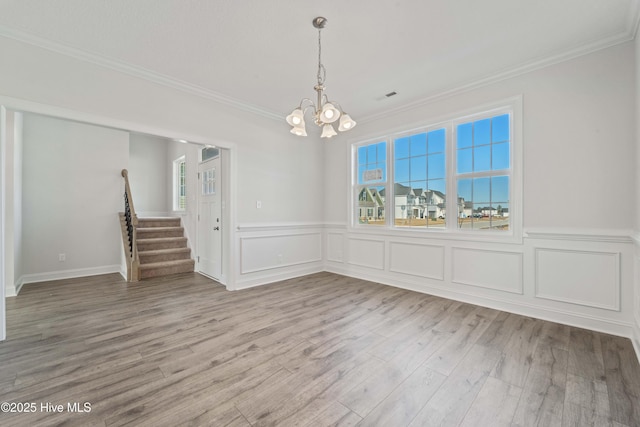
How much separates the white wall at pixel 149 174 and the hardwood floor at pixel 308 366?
4.29 meters

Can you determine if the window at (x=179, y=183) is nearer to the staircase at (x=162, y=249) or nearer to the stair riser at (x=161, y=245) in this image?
the staircase at (x=162, y=249)

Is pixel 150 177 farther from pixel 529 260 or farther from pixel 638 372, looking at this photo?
pixel 638 372

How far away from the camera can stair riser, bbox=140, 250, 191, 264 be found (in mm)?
5071

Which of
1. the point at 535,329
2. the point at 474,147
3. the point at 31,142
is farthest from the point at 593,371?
the point at 31,142

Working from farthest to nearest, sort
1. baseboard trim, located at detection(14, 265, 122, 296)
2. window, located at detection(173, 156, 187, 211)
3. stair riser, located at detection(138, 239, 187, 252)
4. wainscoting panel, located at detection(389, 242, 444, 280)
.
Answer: window, located at detection(173, 156, 187, 211)
stair riser, located at detection(138, 239, 187, 252)
baseboard trim, located at detection(14, 265, 122, 296)
wainscoting panel, located at detection(389, 242, 444, 280)

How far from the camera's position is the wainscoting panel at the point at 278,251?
13.8ft

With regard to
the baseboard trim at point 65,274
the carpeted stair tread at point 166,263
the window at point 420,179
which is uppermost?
the window at point 420,179

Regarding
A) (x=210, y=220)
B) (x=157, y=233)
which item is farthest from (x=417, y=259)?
(x=157, y=233)

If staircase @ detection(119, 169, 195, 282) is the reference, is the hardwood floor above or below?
below

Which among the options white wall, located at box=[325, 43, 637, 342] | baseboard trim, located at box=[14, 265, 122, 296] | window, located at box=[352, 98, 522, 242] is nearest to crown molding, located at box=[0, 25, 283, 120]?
window, located at box=[352, 98, 522, 242]

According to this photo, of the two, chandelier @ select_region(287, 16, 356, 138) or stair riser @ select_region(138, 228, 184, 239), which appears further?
stair riser @ select_region(138, 228, 184, 239)

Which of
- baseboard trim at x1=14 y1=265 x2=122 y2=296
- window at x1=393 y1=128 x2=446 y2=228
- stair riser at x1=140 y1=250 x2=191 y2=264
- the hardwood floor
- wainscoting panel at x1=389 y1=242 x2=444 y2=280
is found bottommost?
the hardwood floor

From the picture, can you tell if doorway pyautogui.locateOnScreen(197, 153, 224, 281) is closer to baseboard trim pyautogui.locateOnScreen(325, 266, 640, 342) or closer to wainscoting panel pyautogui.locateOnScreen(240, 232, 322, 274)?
wainscoting panel pyautogui.locateOnScreen(240, 232, 322, 274)

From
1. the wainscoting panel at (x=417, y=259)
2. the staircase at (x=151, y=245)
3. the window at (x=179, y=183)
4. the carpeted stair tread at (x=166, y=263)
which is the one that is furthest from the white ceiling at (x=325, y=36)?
the window at (x=179, y=183)
